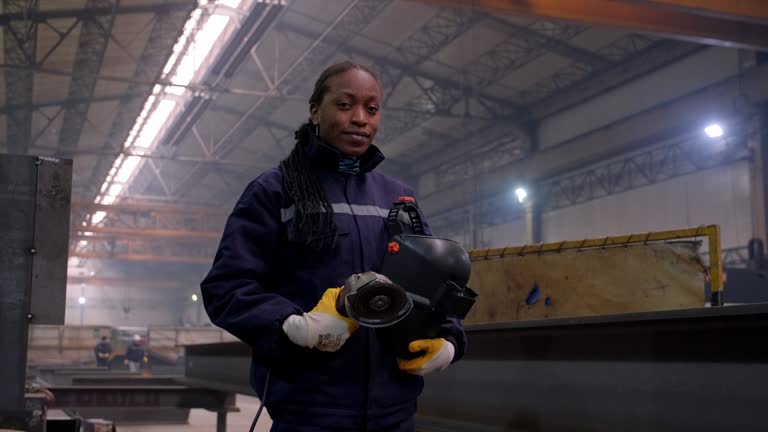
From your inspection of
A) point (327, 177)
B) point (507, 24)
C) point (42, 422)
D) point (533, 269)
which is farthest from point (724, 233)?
point (327, 177)

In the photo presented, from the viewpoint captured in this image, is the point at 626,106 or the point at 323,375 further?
the point at 626,106

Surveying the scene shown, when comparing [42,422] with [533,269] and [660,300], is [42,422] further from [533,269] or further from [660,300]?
[660,300]

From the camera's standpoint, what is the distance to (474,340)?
3496mm

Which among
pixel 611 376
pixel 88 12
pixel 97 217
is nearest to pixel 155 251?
pixel 97 217

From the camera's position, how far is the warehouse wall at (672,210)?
53.8ft

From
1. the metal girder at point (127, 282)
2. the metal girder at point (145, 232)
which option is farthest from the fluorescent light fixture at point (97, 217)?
the metal girder at point (127, 282)

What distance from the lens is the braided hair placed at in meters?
1.67

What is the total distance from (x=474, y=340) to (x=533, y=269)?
82 cm

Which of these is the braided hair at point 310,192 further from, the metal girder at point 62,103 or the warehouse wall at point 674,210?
the metal girder at point 62,103

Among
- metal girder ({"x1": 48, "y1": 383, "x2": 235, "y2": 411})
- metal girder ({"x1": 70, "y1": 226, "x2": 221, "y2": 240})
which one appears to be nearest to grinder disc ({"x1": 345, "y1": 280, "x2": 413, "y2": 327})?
metal girder ({"x1": 48, "y1": 383, "x2": 235, "y2": 411})

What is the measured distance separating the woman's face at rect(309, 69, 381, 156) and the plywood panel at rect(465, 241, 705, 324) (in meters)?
2.44

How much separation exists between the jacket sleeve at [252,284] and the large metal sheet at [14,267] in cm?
213

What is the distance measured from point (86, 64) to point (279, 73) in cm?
408

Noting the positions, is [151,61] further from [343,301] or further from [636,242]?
[343,301]
